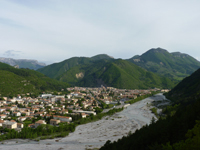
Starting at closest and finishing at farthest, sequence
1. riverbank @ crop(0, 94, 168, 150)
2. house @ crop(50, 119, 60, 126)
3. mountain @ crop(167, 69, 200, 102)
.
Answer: riverbank @ crop(0, 94, 168, 150), house @ crop(50, 119, 60, 126), mountain @ crop(167, 69, 200, 102)

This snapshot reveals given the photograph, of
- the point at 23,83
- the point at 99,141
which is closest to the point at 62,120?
the point at 99,141

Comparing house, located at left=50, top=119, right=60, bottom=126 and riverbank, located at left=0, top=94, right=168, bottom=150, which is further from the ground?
house, located at left=50, top=119, right=60, bottom=126

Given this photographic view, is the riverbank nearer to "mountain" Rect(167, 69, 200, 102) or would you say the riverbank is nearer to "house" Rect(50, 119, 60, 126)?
"house" Rect(50, 119, 60, 126)

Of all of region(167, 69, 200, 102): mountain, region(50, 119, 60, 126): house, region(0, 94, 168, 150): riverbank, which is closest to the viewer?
region(0, 94, 168, 150): riverbank

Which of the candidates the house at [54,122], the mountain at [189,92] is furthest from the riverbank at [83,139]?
the mountain at [189,92]

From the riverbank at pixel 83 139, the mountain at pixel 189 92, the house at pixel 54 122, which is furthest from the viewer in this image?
the mountain at pixel 189 92

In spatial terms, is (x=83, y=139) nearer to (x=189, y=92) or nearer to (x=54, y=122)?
(x=54, y=122)

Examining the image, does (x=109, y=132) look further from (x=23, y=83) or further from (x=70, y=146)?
(x=23, y=83)

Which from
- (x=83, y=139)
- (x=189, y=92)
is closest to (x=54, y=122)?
(x=83, y=139)

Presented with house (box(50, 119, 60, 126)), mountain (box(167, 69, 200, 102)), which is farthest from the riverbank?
mountain (box(167, 69, 200, 102))

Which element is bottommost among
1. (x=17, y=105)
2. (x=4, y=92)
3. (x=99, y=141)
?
(x=99, y=141)

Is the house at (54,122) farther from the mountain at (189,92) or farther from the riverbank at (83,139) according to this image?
the mountain at (189,92)
